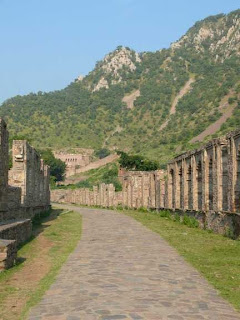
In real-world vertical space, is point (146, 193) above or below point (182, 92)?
below

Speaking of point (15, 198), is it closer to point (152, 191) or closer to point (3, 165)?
point (3, 165)

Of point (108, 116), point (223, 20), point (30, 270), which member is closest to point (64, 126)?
point (108, 116)

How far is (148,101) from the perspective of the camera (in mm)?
145000

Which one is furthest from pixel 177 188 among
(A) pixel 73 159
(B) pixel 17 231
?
(A) pixel 73 159

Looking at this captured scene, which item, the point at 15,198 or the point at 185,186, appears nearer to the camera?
the point at 15,198

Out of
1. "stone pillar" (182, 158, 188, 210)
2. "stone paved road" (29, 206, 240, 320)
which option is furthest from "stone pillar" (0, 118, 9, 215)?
"stone pillar" (182, 158, 188, 210)

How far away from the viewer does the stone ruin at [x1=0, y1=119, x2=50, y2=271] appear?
1051 cm

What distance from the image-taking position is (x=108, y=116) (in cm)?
14950

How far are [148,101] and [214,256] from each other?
135 meters

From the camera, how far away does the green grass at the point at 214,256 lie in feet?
27.6

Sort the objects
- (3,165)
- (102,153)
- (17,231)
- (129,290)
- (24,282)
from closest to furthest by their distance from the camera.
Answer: (129,290) → (24,282) → (17,231) → (3,165) → (102,153)

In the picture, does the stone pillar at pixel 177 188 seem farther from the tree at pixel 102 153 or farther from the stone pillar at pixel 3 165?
the tree at pixel 102 153

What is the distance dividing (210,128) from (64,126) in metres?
57.7

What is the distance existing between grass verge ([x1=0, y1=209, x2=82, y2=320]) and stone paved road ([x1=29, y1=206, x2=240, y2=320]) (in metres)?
0.23
